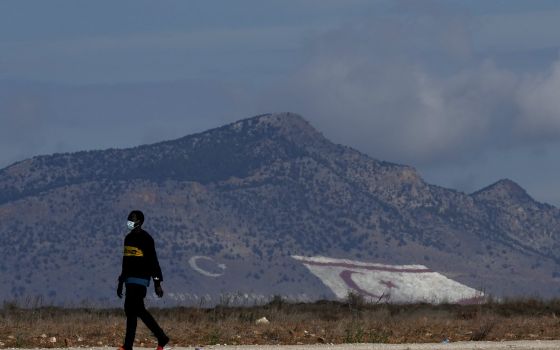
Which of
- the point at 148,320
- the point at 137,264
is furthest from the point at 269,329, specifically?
the point at 137,264

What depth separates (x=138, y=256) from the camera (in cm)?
1992

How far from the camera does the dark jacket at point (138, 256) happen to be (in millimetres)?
19875

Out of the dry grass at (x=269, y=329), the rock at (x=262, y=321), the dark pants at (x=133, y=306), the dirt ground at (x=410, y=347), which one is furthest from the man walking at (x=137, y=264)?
the rock at (x=262, y=321)

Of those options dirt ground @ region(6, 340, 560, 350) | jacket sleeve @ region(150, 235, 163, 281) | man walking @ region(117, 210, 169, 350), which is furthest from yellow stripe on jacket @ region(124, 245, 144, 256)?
dirt ground @ region(6, 340, 560, 350)

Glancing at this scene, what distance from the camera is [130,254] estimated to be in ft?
65.3

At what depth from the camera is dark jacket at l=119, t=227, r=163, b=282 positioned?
19.9m

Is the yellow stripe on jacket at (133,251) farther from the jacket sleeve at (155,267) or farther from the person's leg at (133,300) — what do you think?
the person's leg at (133,300)

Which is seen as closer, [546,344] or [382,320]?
[546,344]

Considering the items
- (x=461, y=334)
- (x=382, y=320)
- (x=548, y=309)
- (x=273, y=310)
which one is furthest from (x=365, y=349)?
(x=548, y=309)

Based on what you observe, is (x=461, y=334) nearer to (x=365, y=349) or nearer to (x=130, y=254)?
(x=365, y=349)

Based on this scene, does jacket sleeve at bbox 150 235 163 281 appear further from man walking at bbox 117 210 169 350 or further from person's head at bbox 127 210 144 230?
person's head at bbox 127 210 144 230

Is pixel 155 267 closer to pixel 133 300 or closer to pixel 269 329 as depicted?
pixel 133 300

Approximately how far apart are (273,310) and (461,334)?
912cm

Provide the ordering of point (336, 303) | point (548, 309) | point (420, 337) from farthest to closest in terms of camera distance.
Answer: point (336, 303) < point (548, 309) < point (420, 337)
